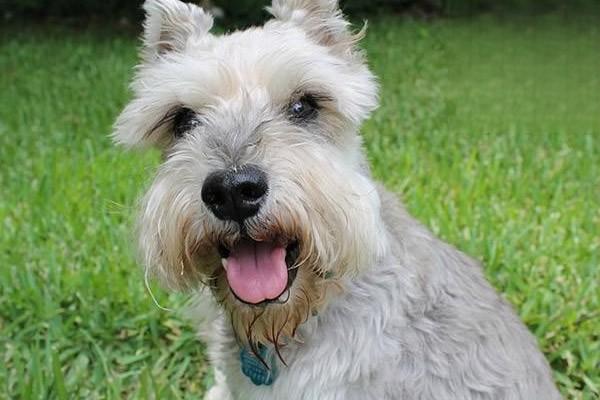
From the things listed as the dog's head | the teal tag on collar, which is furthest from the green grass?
the teal tag on collar

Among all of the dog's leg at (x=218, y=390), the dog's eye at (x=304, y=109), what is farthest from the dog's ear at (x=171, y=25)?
the dog's leg at (x=218, y=390)

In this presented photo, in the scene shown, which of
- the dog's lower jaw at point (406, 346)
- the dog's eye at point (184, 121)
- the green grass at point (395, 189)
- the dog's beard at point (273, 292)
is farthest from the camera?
the green grass at point (395, 189)

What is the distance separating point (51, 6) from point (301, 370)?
15.9 metres

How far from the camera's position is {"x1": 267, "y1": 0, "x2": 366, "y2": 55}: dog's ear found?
3.34 metres

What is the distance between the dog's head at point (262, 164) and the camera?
2.75m

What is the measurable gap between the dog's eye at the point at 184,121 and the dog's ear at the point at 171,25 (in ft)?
1.13

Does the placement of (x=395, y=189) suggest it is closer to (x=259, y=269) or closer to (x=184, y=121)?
(x=184, y=121)

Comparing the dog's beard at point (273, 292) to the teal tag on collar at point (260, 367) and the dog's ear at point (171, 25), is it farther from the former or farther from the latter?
the dog's ear at point (171, 25)

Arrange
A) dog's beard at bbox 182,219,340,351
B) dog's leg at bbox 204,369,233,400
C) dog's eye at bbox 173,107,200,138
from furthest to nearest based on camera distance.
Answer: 1. dog's leg at bbox 204,369,233,400
2. dog's eye at bbox 173,107,200,138
3. dog's beard at bbox 182,219,340,351

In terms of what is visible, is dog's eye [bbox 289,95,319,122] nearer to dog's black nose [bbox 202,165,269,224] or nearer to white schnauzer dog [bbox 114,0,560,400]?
white schnauzer dog [bbox 114,0,560,400]

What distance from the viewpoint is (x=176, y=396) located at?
4.14 meters

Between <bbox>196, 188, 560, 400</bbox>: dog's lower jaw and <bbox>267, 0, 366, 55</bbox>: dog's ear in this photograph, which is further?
<bbox>267, 0, 366, 55</bbox>: dog's ear

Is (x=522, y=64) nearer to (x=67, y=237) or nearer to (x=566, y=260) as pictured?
(x=566, y=260)

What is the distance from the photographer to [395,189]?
6305 mm
